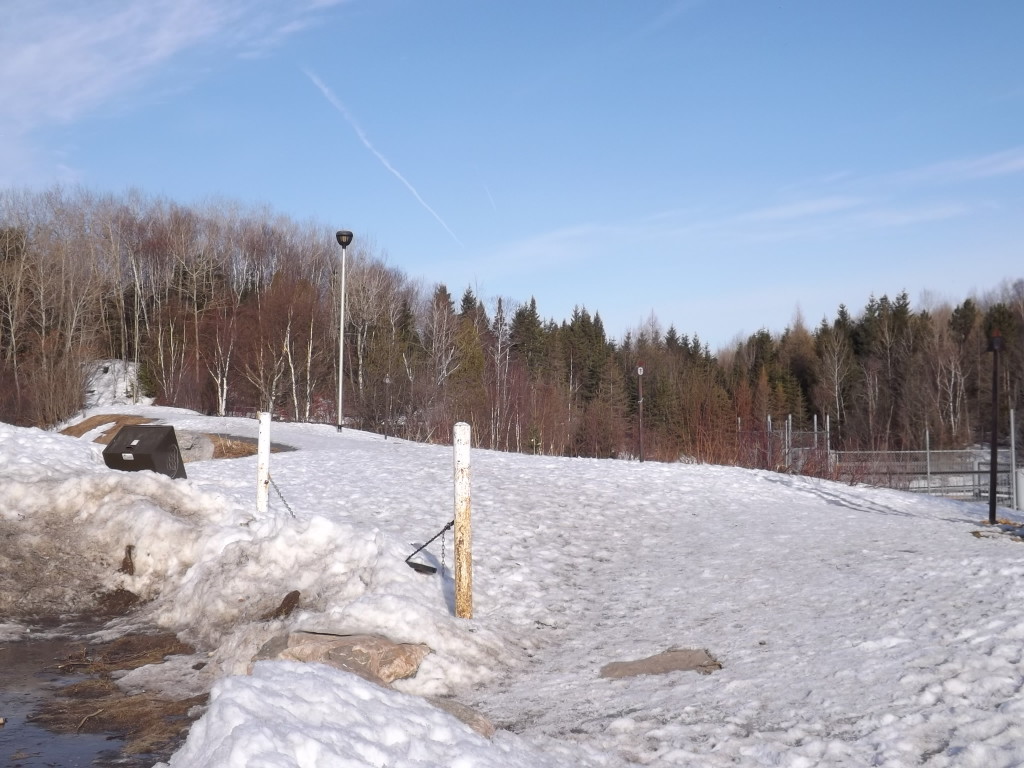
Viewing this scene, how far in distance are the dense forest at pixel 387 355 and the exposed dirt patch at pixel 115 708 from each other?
904 inches

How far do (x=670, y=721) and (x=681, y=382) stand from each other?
7253 centimetres

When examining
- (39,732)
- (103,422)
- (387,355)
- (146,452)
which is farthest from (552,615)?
(387,355)

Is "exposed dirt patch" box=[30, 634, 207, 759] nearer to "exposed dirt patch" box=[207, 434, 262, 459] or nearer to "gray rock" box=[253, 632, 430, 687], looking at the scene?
"gray rock" box=[253, 632, 430, 687]

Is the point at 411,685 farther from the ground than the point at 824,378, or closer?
closer

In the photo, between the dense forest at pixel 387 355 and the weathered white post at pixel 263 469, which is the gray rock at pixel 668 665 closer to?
the weathered white post at pixel 263 469

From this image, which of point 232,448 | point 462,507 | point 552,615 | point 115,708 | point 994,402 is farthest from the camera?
point 232,448

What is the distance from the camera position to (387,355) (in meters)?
46.2

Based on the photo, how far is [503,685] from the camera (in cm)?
612

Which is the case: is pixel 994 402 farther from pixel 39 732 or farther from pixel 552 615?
pixel 39 732

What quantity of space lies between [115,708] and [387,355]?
41235 mm

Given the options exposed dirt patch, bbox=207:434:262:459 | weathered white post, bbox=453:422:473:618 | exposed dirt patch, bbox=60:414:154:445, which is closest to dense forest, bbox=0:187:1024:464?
exposed dirt patch, bbox=60:414:154:445

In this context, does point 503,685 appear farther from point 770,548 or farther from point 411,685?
point 770,548

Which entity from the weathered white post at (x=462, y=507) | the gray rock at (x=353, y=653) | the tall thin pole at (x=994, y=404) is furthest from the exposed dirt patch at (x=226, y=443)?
the tall thin pole at (x=994, y=404)

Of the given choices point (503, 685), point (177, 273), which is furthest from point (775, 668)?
point (177, 273)
